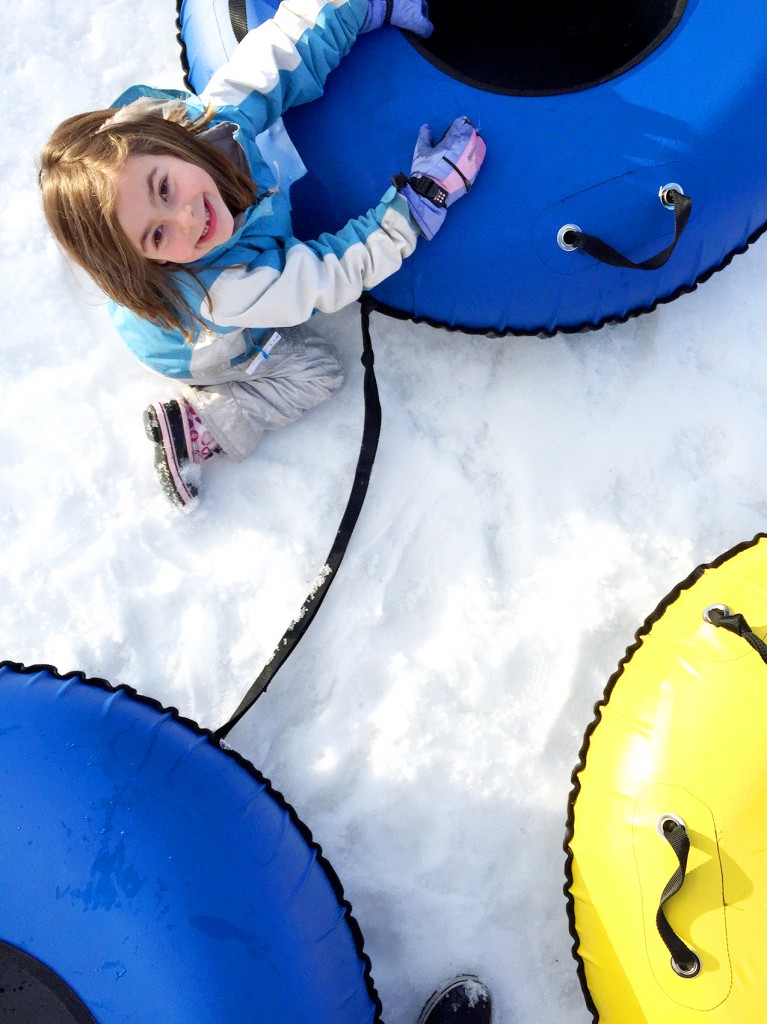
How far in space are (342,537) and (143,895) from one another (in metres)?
0.73

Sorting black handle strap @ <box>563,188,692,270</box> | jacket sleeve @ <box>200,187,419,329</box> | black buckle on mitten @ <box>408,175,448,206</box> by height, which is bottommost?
black handle strap @ <box>563,188,692,270</box>

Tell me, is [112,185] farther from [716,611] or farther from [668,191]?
[716,611]

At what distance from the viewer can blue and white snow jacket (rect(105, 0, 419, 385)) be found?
4.36ft

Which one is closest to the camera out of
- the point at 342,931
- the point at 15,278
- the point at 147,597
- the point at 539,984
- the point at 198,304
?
the point at 342,931

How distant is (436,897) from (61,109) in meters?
1.79

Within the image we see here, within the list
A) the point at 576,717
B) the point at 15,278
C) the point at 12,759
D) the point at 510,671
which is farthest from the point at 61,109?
the point at 576,717

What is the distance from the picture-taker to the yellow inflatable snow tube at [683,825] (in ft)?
3.71

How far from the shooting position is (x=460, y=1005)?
1461 millimetres

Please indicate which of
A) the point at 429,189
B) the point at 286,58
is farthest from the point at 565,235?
the point at 286,58

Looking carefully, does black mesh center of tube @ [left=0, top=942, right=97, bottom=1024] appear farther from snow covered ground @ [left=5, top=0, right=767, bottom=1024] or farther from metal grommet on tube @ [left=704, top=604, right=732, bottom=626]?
metal grommet on tube @ [left=704, top=604, right=732, bottom=626]

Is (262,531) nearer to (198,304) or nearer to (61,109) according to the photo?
(198,304)

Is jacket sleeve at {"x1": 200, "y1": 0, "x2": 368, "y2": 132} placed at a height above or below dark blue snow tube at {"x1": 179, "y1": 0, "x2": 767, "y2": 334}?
above

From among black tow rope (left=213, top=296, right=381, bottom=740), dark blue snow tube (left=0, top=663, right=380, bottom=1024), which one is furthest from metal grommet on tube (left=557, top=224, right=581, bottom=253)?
dark blue snow tube (left=0, top=663, right=380, bottom=1024)

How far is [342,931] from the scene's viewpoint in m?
A: 1.22
